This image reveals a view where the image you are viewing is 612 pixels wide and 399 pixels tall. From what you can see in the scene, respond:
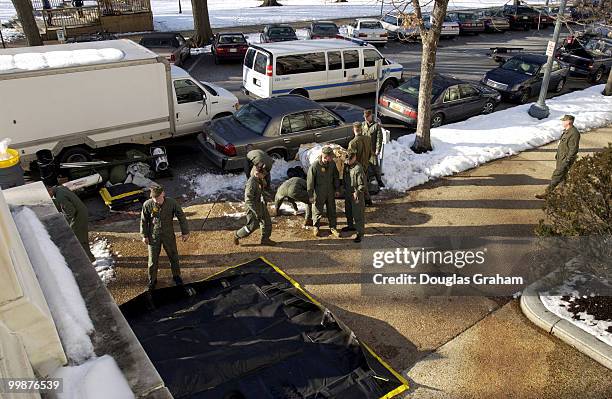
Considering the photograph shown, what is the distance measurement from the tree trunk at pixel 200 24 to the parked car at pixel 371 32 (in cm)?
745

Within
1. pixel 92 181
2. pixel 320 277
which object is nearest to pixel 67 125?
pixel 92 181

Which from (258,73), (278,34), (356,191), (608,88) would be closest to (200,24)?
(278,34)

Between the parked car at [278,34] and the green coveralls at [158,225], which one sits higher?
the parked car at [278,34]

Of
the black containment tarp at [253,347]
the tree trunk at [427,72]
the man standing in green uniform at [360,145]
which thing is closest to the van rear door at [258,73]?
the tree trunk at [427,72]

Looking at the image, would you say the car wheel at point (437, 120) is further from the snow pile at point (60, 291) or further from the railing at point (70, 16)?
the railing at point (70, 16)

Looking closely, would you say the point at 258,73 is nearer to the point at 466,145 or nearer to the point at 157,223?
the point at 466,145

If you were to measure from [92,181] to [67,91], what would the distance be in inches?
74.9

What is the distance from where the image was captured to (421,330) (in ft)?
22.8

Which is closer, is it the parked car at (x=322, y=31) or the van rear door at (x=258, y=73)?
the van rear door at (x=258, y=73)

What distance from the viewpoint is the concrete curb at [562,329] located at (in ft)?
20.8

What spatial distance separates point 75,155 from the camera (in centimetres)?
1067

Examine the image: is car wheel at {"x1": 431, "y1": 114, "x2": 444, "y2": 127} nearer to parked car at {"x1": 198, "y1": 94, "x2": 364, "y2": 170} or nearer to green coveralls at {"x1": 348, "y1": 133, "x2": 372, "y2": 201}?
parked car at {"x1": 198, "y1": 94, "x2": 364, "y2": 170}

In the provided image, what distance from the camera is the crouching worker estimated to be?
8148mm

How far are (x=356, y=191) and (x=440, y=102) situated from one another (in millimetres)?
7002
